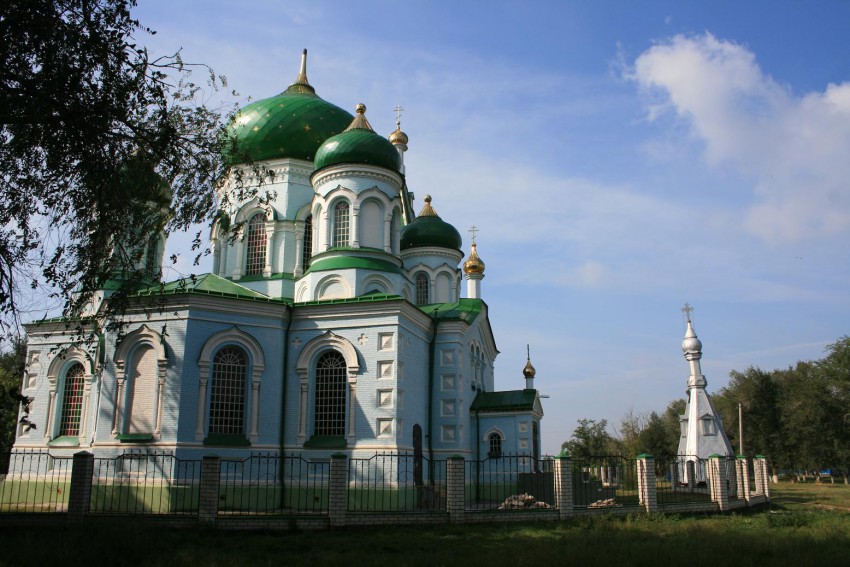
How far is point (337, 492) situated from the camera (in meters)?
12.0

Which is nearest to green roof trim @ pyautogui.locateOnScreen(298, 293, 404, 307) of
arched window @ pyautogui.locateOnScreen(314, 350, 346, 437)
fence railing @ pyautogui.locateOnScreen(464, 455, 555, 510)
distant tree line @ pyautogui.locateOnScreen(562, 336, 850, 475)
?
arched window @ pyautogui.locateOnScreen(314, 350, 346, 437)

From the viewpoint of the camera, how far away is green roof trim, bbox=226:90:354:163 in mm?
22047

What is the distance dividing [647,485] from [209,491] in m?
8.69

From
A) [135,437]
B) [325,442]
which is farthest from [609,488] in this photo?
[135,437]

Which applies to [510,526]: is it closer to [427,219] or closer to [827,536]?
[827,536]

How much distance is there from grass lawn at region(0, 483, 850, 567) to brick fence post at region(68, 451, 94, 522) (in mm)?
807

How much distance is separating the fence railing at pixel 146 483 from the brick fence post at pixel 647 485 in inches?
375

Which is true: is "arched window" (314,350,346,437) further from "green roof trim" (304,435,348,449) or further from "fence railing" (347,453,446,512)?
"fence railing" (347,453,446,512)

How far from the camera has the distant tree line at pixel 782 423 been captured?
41.7 metres

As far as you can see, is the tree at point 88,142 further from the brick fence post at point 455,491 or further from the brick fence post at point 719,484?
the brick fence post at point 719,484

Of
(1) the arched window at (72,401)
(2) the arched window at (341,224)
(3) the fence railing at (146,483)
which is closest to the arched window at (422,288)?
(2) the arched window at (341,224)

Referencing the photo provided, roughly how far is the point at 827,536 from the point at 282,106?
62.0 feet

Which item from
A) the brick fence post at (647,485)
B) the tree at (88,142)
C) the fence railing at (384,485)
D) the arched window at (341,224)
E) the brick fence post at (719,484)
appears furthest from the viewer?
the arched window at (341,224)

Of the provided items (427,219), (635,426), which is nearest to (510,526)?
(427,219)
